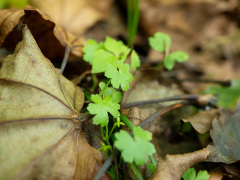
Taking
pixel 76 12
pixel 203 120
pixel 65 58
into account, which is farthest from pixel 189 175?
pixel 76 12

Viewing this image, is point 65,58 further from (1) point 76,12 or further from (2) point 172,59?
(1) point 76,12

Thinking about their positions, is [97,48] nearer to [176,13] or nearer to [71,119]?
[71,119]

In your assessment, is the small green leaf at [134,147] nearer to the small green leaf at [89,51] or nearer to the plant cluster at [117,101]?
the plant cluster at [117,101]

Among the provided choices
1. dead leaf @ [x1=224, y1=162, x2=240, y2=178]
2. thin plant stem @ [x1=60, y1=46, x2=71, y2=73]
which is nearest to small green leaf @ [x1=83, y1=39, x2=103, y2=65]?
thin plant stem @ [x1=60, y1=46, x2=71, y2=73]

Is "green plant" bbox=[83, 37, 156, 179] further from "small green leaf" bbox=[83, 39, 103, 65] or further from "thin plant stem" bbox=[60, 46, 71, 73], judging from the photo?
"thin plant stem" bbox=[60, 46, 71, 73]

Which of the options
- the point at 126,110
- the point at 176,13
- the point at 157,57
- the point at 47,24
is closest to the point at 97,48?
the point at 47,24

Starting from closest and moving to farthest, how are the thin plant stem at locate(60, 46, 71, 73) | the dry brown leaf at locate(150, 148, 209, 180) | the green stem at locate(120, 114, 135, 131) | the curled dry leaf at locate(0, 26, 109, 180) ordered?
1. the curled dry leaf at locate(0, 26, 109, 180)
2. the dry brown leaf at locate(150, 148, 209, 180)
3. the green stem at locate(120, 114, 135, 131)
4. the thin plant stem at locate(60, 46, 71, 73)
